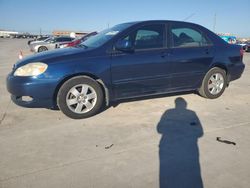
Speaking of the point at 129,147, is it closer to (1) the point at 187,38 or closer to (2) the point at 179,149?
(2) the point at 179,149

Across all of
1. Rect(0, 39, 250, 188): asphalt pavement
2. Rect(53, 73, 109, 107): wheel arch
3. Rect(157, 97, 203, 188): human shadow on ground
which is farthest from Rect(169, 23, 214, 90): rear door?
Rect(53, 73, 109, 107): wheel arch

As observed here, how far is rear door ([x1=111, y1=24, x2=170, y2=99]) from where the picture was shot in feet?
14.4

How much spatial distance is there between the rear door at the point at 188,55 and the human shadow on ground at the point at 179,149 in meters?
0.70

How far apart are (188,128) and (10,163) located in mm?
2530

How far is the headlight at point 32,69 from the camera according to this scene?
3957 millimetres

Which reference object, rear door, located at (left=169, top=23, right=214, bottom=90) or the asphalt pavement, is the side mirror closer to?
rear door, located at (left=169, top=23, right=214, bottom=90)

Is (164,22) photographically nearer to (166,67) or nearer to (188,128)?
(166,67)

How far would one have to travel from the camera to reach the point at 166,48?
15.5ft

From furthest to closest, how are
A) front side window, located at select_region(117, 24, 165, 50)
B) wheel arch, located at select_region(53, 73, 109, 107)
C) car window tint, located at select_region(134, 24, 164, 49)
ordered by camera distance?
car window tint, located at select_region(134, 24, 164, 49) → front side window, located at select_region(117, 24, 165, 50) → wheel arch, located at select_region(53, 73, 109, 107)

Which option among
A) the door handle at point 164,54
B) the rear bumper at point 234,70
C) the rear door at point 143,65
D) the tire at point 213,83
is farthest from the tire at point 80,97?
the rear bumper at point 234,70

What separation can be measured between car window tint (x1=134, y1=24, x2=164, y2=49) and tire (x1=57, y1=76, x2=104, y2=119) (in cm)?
111

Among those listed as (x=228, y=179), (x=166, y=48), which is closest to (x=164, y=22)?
(x=166, y=48)

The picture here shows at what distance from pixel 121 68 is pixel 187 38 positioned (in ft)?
5.34

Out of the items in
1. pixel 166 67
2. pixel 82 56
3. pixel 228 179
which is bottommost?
pixel 228 179
